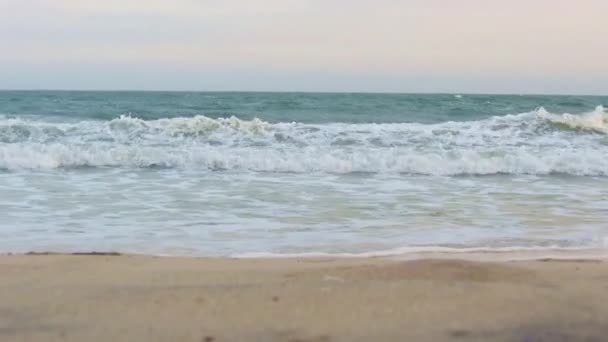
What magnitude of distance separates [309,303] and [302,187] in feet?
19.5

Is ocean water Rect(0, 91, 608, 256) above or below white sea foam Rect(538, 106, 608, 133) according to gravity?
below

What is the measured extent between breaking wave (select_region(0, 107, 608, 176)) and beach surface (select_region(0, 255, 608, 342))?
24.1 ft

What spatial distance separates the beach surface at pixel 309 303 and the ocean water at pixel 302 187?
143 cm

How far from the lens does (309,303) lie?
325 centimetres

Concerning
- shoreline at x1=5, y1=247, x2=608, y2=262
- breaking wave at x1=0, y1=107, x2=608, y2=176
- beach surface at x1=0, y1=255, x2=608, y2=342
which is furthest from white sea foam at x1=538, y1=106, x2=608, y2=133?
beach surface at x1=0, y1=255, x2=608, y2=342

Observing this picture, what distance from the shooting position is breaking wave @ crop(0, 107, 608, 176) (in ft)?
37.9

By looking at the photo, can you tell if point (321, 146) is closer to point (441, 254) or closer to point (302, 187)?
point (302, 187)

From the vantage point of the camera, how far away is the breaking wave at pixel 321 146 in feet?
37.9

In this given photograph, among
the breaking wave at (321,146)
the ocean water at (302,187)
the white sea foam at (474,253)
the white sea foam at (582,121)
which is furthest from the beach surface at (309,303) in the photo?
the white sea foam at (582,121)

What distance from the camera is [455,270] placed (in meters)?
3.85

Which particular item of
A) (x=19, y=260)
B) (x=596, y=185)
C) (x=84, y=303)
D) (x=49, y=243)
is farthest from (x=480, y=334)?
(x=596, y=185)

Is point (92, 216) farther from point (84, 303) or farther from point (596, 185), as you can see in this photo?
point (596, 185)

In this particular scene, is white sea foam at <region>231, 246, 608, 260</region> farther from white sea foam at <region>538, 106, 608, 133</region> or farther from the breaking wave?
white sea foam at <region>538, 106, 608, 133</region>

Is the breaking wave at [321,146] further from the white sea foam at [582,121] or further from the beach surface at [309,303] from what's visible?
the beach surface at [309,303]
